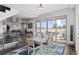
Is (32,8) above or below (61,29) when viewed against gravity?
above

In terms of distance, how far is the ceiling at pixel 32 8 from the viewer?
7.81ft

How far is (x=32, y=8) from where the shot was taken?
2434 millimetres

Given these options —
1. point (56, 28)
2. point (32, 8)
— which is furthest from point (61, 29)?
point (32, 8)

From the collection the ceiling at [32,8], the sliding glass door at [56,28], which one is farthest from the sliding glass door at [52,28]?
the ceiling at [32,8]

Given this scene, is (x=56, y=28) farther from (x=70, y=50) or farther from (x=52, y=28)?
(x=70, y=50)

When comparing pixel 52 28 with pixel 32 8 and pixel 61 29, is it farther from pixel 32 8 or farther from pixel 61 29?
pixel 32 8

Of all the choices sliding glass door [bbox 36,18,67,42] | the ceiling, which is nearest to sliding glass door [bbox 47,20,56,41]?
sliding glass door [bbox 36,18,67,42]

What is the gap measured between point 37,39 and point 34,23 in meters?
0.34

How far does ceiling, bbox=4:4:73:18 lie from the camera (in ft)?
7.81

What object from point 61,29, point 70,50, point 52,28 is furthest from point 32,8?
point 70,50

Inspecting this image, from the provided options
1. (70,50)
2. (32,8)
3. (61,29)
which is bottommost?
(70,50)
